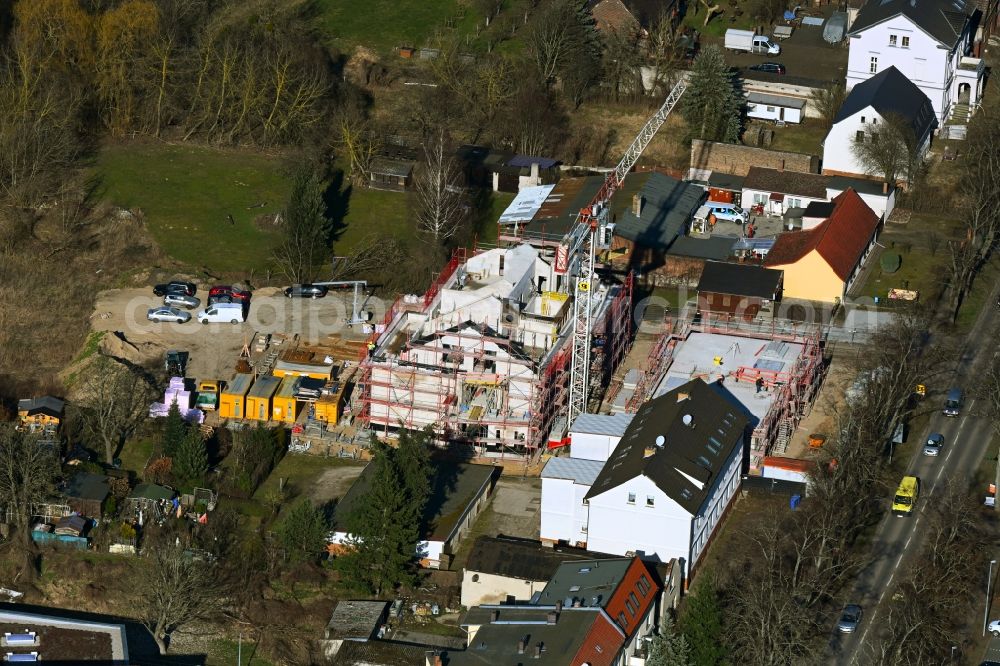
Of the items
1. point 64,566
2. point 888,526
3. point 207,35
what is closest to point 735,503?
point 888,526

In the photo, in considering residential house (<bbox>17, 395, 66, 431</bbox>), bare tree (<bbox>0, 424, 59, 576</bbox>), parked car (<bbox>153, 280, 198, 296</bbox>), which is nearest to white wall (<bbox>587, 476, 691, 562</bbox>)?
bare tree (<bbox>0, 424, 59, 576</bbox>)

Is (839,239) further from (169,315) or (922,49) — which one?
(169,315)

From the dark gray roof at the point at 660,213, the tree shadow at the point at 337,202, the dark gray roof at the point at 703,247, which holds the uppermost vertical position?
the dark gray roof at the point at 660,213

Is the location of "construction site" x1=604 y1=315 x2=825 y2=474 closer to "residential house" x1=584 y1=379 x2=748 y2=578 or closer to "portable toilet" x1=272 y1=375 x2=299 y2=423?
"residential house" x1=584 y1=379 x2=748 y2=578

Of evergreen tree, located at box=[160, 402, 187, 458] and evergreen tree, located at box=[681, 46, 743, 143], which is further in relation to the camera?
evergreen tree, located at box=[681, 46, 743, 143]

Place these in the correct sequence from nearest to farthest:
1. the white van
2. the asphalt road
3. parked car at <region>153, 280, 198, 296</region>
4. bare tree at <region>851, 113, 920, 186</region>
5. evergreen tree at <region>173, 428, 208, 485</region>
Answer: the asphalt road, evergreen tree at <region>173, 428, 208, 485</region>, the white van, parked car at <region>153, 280, 198, 296</region>, bare tree at <region>851, 113, 920, 186</region>

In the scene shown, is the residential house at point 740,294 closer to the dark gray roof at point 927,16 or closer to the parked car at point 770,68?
the dark gray roof at point 927,16

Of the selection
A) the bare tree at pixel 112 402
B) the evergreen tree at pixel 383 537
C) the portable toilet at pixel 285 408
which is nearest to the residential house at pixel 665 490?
the evergreen tree at pixel 383 537
